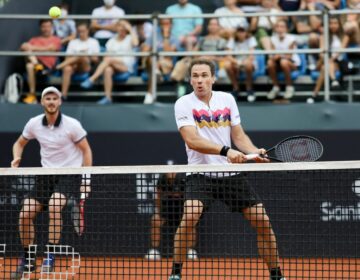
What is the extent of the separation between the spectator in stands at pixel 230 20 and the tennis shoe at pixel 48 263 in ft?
15.5

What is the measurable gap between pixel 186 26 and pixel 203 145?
222 inches

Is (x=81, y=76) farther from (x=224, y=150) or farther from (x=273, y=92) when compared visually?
(x=224, y=150)

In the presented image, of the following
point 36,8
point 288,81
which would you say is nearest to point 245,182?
point 288,81

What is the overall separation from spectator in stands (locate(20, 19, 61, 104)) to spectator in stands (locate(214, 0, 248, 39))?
217 centimetres

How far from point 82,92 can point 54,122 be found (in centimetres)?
343

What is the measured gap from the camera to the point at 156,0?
1406cm

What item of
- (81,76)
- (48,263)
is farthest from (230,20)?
(48,263)

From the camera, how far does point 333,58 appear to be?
38.4 ft

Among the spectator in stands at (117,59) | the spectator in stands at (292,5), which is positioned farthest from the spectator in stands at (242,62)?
the spectator in stands at (117,59)

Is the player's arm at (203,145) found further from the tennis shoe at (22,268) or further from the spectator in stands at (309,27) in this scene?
the spectator in stands at (309,27)

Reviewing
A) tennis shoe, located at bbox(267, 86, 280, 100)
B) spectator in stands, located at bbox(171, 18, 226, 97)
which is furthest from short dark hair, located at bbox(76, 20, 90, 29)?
tennis shoe, located at bbox(267, 86, 280, 100)

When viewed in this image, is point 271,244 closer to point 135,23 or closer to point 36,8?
point 135,23

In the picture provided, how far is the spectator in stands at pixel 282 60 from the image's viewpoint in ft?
38.2

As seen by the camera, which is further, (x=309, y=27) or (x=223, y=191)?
(x=309, y=27)
